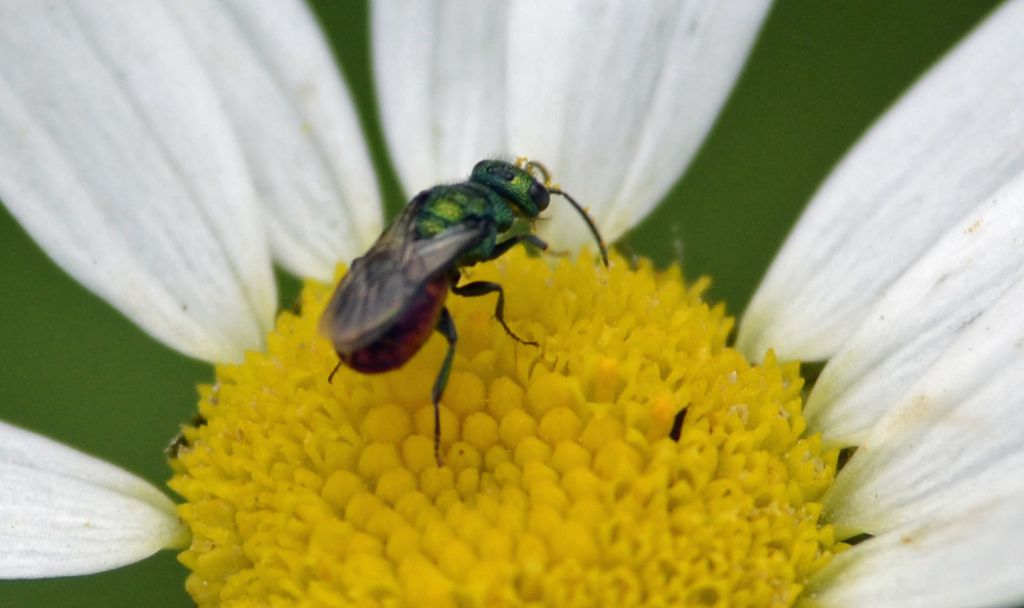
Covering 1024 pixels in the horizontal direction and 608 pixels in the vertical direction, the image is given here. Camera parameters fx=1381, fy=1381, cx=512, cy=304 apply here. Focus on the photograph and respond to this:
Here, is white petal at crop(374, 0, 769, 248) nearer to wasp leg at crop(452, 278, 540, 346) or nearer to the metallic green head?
the metallic green head

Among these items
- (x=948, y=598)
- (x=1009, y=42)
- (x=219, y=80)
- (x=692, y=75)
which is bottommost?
(x=948, y=598)

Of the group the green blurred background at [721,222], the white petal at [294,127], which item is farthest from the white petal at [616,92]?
the white petal at [294,127]

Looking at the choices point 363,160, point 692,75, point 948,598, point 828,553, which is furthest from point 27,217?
point 948,598

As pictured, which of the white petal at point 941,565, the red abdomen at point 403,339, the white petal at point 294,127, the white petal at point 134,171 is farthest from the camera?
the white petal at point 294,127

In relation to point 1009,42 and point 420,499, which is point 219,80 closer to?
point 420,499

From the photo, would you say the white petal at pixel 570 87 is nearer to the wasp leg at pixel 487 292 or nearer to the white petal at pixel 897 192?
the white petal at pixel 897 192

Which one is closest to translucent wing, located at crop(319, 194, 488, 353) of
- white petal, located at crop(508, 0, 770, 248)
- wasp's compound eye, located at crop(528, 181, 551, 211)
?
wasp's compound eye, located at crop(528, 181, 551, 211)

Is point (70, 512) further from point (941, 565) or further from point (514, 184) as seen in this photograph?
point (941, 565)
